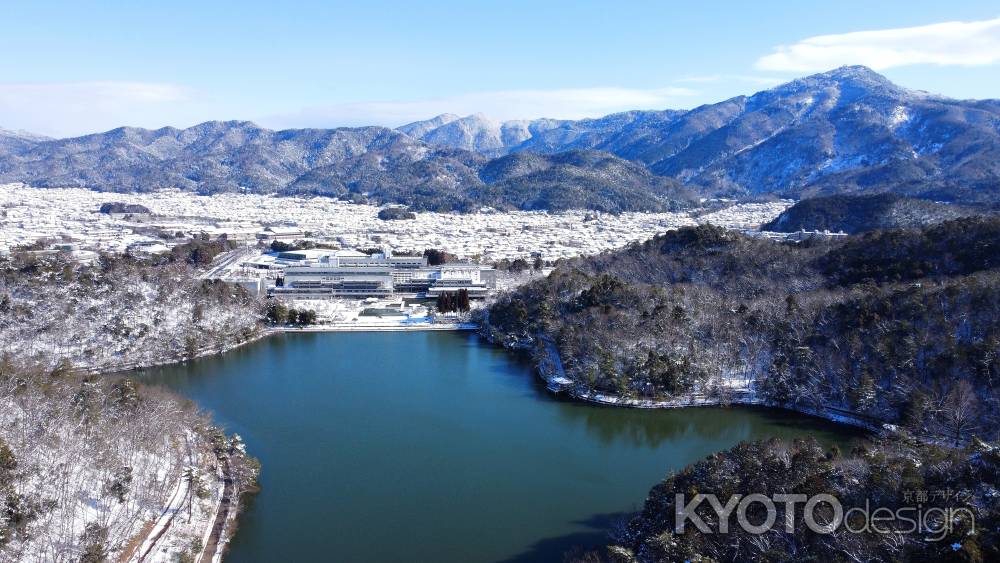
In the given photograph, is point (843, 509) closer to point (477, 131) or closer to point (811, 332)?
point (811, 332)

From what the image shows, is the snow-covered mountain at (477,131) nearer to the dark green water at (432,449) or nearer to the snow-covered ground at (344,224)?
the snow-covered ground at (344,224)

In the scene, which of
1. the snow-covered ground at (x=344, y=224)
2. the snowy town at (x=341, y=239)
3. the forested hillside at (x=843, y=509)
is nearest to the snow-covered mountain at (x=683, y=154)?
the snow-covered ground at (x=344, y=224)

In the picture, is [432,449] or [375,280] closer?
[432,449]

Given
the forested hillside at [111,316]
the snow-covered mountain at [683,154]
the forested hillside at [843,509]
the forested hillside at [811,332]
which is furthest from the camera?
the snow-covered mountain at [683,154]

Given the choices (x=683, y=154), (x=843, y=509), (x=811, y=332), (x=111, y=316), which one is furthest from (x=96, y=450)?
(x=683, y=154)

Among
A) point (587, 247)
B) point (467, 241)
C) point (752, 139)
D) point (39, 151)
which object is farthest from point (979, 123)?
point (39, 151)

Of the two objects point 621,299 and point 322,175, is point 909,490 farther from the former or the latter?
point 322,175

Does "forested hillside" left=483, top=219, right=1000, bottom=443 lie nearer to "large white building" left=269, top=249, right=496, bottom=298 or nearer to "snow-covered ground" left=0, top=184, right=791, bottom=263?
"large white building" left=269, top=249, right=496, bottom=298

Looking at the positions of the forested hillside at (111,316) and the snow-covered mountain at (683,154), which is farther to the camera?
the snow-covered mountain at (683,154)
